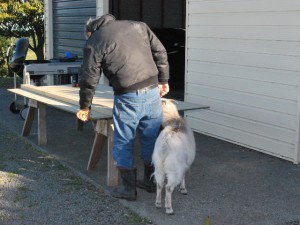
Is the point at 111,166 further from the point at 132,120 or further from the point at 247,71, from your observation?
the point at 247,71

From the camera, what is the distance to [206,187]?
17.6 ft

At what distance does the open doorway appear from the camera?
1386cm

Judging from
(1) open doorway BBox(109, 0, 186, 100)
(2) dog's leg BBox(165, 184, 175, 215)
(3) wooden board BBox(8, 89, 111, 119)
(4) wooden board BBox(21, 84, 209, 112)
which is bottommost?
(2) dog's leg BBox(165, 184, 175, 215)

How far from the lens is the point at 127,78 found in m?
4.61

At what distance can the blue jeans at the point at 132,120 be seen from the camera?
4.68 meters

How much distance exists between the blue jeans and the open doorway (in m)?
8.53

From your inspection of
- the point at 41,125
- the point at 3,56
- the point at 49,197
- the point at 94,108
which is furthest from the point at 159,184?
the point at 3,56

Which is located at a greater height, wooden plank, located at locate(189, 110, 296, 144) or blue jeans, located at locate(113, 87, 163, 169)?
blue jeans, located at locate(113, 87, 163, 169)

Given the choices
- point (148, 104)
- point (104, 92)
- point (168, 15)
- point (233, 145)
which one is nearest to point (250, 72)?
point (233, 145)

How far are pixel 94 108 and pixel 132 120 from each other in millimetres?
1114

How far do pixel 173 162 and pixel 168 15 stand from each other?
10532 mm

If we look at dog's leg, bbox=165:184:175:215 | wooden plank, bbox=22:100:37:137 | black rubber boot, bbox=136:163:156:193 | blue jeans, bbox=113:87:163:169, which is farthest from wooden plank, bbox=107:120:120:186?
wooden plank, bbox=22:100:37:137

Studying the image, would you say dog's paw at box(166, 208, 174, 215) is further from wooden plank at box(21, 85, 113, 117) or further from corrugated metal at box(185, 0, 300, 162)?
corrugated metal at box(185, 0, 300, 162)

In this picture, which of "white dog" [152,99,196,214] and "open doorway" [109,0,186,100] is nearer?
"white dog" [152,99,196,214]
